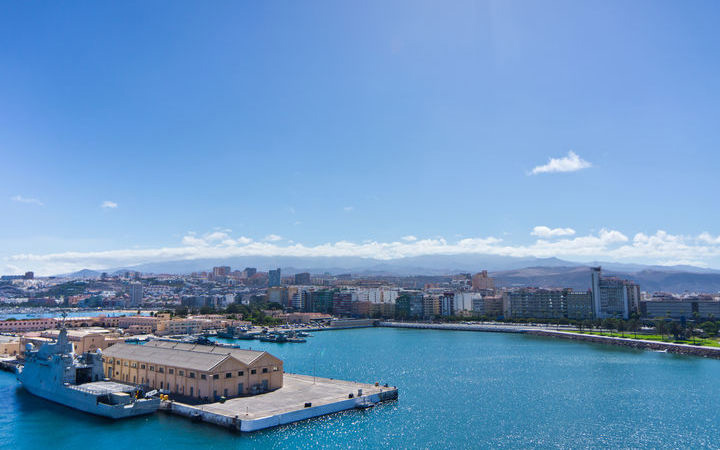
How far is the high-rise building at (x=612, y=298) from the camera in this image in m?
82.0

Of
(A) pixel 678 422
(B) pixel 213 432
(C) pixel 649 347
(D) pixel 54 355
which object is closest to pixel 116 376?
(D) pixel 54 355

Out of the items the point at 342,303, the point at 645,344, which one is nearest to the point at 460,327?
the point at 645,344

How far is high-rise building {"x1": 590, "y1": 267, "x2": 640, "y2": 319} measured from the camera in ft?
269

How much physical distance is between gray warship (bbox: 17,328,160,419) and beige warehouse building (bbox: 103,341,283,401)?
1.12m

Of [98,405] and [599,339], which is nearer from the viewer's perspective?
[98,405]

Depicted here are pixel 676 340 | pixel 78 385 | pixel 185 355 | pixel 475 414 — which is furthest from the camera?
pixel 676 340

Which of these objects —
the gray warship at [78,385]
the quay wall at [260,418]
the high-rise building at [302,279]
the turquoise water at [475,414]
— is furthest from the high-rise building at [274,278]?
the quay wall at [260,418]


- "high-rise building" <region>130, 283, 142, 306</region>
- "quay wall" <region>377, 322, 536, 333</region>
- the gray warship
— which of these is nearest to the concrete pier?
the gray warship

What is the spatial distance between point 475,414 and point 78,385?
59.6 ft

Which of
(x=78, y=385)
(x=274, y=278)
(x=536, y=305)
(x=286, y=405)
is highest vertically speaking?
(x=274, y=278)

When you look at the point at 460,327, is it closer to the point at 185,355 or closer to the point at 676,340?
the point at 676,340

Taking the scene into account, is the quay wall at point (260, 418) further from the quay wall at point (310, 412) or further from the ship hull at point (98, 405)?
the ship hull at point (98, 405)

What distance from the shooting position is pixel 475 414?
22875 millimetres

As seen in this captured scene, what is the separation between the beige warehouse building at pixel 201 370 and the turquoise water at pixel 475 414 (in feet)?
6.99
